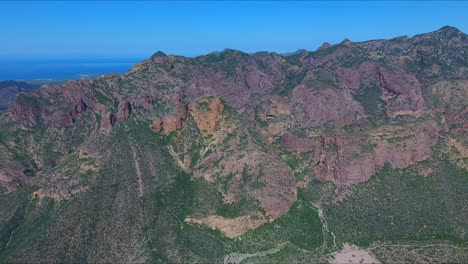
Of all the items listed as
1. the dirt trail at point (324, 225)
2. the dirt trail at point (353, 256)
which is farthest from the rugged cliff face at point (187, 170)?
the dirt trail at point (353, 256)

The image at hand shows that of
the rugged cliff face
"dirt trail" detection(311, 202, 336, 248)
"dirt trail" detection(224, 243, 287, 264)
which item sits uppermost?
the rugged cliff face

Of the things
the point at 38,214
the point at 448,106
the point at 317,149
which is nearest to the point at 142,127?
the point at 38,214

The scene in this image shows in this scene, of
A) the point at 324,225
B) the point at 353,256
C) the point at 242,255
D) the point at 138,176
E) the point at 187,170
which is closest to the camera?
the point at 353,256

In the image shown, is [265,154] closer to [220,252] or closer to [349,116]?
[220,252]

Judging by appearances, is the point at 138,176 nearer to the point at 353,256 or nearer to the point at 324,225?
the point at 324,225

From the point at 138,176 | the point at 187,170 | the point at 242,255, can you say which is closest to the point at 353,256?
the point at 242,255

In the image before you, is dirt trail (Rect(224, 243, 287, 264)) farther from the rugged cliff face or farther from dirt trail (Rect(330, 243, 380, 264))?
dirt trail (Rect(330, 243, 380, 264))

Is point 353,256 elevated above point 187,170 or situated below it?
below

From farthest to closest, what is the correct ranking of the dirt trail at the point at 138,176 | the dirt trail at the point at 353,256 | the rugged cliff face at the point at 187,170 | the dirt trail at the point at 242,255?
1. the dirt trail at the point at 138,176
2. the rugged cliff face at the point at 187,170
3. the dirt trail at the point at 242,255
4. the dirt trail at the point at 353,256

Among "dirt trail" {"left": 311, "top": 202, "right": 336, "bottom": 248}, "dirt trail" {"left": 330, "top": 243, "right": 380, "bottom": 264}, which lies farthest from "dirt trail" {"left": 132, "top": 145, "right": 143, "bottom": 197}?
"dirt trail" {"left": 330, "top": 243, "right": 380, "bottom": 264}

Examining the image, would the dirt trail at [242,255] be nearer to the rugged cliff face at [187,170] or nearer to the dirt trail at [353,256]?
the rugged cliff face at [187,170]
